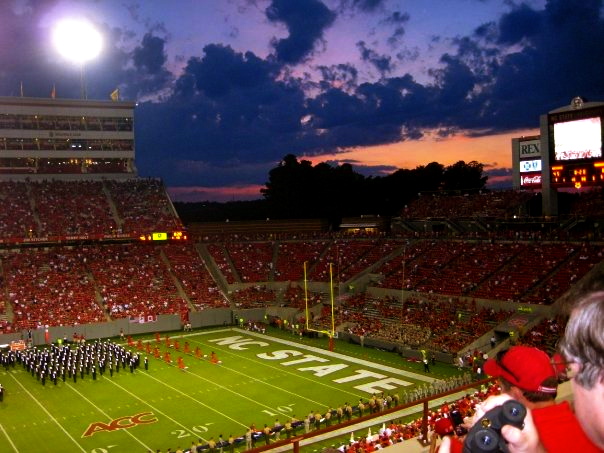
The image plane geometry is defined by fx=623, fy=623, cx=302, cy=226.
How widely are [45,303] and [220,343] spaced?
10222mm

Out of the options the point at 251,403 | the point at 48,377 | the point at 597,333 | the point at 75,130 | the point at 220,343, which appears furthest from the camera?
the point at 75,130

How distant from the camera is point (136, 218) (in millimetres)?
43000

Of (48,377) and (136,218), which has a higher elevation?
(136,218)

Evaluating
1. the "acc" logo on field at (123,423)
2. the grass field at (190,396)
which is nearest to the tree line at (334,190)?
the grass field at (190,396)

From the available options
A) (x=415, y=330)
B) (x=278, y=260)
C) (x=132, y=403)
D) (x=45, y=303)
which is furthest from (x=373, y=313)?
(x=45, y=303)

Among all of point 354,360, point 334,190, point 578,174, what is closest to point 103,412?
point 354,360

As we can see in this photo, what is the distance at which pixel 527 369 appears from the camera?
2020 millimetres

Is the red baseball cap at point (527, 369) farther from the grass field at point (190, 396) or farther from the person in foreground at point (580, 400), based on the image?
the grass field at point (190, 396)

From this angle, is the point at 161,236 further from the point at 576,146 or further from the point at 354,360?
the point at 576,146

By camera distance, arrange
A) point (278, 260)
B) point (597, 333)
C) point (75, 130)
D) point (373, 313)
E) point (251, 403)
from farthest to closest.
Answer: point (75, 130), point (278, 260), point (373, 313), point (251, 403), point (597, 333)

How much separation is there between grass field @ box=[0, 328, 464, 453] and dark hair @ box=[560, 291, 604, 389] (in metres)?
15.6

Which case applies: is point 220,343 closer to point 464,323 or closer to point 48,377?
point 48,377

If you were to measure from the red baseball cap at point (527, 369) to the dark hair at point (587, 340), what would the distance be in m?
0.26

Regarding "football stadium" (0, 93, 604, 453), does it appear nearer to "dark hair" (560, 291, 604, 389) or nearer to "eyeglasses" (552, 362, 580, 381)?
"eyeglasses" (552, 362, 580, 381)
